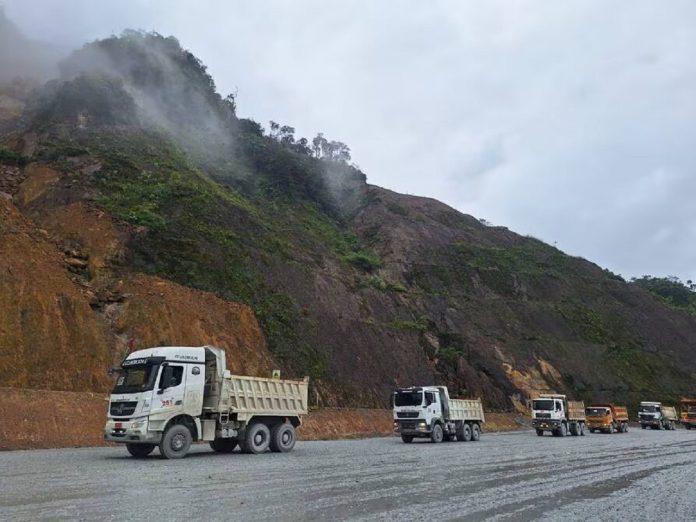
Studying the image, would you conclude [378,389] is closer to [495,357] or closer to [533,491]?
[495,357]

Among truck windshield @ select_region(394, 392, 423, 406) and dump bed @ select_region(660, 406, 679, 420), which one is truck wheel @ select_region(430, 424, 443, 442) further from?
dump bed @ select_region(660, 406, 679, 420)

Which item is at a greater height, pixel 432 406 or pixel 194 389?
pixel 194 389

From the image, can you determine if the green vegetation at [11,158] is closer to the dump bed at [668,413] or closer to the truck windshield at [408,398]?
the truck windshield at [408,398]

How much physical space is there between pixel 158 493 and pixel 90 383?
14.6m

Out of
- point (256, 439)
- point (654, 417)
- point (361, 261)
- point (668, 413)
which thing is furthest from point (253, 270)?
point (668, 413)

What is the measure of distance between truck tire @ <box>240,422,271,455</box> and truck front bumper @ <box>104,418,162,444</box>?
3224mm

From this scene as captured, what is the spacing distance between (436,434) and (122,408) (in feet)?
50.9

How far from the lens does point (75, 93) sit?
49.2 m

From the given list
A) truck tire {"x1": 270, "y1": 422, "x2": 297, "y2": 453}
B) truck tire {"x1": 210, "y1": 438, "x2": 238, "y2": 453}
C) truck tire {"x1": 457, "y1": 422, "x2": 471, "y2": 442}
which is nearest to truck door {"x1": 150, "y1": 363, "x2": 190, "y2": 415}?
truck tire {"x1": 210, "y1": 438, "x2": 238, "y2": 453}

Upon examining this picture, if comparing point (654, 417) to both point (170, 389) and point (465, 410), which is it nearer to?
point (465, 410)

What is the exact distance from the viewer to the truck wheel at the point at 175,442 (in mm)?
16453

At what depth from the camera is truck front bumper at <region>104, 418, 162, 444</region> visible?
16.0 m

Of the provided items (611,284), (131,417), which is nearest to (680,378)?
(611,284)

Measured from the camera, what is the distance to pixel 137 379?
16.7m
